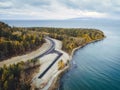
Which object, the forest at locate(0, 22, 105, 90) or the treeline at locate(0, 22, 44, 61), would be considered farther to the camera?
the treeline at locate(0, 22, 44, 61)

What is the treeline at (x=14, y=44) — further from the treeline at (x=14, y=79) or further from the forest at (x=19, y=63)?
the treeline at (x=14, y=79)

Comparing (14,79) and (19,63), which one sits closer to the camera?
(14,79)

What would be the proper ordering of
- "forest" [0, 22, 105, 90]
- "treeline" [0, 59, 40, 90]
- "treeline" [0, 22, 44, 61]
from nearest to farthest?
"treeline" [0, 59, 40, 90]
"forest" [0, 22, 105, 90]
"treeline" [0, 22, 44, 61]

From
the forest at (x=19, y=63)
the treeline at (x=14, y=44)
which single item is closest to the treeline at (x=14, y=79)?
the forest at (x=19, y=63)

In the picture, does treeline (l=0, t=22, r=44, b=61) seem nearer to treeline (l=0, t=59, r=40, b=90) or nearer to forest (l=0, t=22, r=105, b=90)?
forest (l=0, t=22, r=105, b=90)

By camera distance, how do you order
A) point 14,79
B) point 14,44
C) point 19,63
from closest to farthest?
1. point 14,79
2. point 19,63
3. point 14,44

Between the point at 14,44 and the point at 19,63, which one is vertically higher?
the point at 14,44

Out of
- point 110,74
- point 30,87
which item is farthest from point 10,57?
point 110,74

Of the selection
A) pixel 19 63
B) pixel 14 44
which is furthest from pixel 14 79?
pixel 14 44

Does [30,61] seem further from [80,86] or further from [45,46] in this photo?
[45,46]

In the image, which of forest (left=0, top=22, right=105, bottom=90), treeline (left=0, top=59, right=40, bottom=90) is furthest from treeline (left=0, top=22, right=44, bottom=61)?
treeline (left=0, top=59, right=40, bottom=90)

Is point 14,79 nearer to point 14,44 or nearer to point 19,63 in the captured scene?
point 19,63
